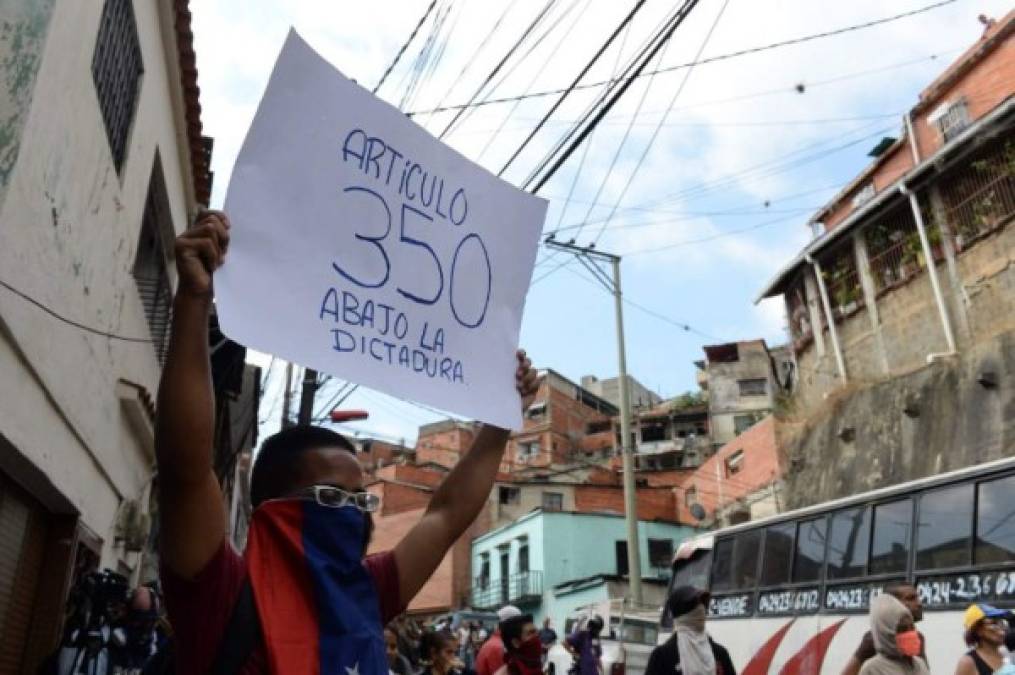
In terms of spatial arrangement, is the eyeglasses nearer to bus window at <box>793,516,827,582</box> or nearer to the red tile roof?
the red tile roof

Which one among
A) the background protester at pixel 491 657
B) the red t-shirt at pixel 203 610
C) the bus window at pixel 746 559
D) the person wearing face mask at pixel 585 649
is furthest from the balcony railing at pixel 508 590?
the red t-shirt at pixel 203 610

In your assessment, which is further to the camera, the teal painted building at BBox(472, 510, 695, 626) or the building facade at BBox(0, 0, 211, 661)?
the teal painted building at BBox(472, 510, 695, 626)

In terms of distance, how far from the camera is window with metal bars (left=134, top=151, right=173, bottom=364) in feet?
26.9

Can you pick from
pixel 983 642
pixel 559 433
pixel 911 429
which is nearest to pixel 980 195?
pixel 911 429

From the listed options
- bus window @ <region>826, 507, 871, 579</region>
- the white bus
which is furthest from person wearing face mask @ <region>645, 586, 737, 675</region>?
Result: bus window @ <region>826, 507, 871, 579</region>

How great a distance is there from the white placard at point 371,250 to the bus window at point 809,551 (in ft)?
24.6

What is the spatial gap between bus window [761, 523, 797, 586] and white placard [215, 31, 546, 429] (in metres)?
7.91

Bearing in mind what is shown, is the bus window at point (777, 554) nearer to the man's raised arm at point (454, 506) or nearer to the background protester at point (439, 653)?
the background protester at point (439, 653)

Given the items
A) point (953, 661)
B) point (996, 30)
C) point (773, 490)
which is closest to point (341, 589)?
point (953, 661)

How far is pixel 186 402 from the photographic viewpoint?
147 cm

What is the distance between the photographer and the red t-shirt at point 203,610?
1417 mm

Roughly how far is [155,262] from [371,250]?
749cm

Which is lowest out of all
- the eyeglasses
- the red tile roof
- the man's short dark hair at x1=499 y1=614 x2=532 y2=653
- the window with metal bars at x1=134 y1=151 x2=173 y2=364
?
the man's short dark hair at x1=499 y1=614 x2=532 y2=653

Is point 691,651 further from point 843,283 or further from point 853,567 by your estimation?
point 843,283
